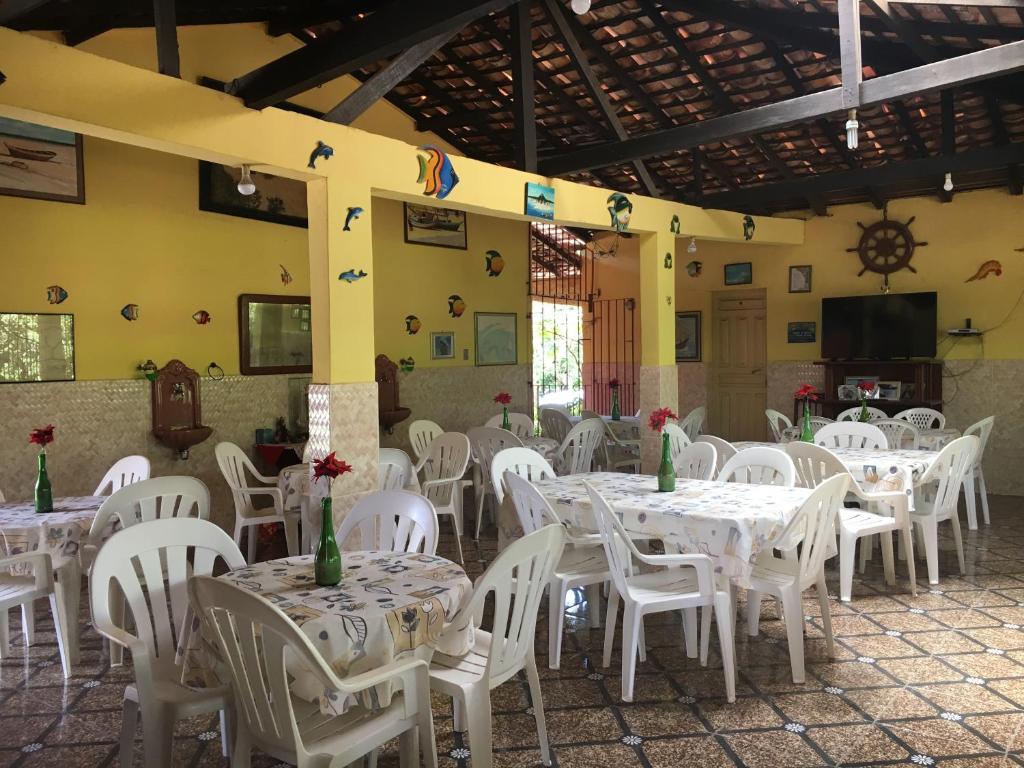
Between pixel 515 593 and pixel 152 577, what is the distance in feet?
4.23

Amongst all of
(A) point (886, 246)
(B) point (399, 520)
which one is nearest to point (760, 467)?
(B) point (399, 520)

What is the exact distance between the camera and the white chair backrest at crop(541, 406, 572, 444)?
8.19 m

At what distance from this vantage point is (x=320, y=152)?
477cm

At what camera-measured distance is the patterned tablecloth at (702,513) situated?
3459 mm

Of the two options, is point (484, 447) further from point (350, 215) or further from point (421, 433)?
point (350, 215)

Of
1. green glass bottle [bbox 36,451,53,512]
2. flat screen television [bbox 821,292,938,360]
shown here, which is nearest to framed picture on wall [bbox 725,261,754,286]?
flat screen television [bbox 821,292,938,360]

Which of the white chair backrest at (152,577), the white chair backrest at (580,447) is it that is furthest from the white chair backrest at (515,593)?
the white chair backrest at (580,447)

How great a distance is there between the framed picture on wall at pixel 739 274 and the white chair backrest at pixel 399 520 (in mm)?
7632

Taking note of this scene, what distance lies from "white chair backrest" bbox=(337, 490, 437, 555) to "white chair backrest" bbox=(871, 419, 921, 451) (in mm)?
4634

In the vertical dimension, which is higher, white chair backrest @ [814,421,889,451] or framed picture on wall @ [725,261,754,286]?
framed picture on wall @ [725,261,754,286]

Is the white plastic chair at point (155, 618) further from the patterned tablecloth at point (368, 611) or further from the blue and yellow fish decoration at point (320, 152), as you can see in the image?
the blue and yellow fish decoration at point (320, 152)

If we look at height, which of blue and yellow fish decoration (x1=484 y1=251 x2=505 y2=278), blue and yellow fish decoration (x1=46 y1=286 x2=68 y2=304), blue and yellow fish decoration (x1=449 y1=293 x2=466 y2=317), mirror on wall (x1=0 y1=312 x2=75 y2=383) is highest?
blue and yellow fish decoration (x1=484 y1=251 x2=505 y2=278)

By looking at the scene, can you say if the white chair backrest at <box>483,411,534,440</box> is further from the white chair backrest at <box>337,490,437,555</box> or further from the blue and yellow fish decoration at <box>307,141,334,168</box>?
the white chair backrest at <box>337,490,437,555</box>

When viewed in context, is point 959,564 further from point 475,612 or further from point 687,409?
point 687,409
